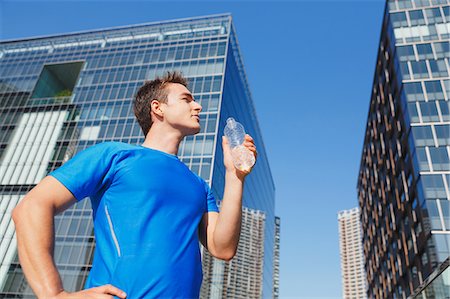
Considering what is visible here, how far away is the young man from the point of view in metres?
1.38

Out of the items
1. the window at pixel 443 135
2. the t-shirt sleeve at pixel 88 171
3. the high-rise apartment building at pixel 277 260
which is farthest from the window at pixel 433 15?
the high-rise apartment building at pixel 277 260

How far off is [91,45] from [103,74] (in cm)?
559

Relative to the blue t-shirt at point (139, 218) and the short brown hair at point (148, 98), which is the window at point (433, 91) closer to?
the short brown hair at point (148, 98)

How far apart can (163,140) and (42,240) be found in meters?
0.91

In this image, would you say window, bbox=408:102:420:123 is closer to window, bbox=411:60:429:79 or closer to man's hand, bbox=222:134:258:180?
window, bbox=411:60:429:79

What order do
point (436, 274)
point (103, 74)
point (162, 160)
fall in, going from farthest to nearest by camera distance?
point (103, 74) → point (436, 274) → point (162, 160)

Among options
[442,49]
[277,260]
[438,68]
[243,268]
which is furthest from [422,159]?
[277,260]

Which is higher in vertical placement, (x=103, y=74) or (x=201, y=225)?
(x=103, y=74)

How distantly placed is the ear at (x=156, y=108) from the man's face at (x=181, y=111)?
27 millimetres

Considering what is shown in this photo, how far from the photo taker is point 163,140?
2.12 metres

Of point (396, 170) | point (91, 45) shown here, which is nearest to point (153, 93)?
point (396, 170)

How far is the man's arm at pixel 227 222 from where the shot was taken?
1.94 metres

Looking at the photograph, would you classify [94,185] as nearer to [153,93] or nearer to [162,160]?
[162,160]

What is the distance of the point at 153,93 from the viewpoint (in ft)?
7.58
